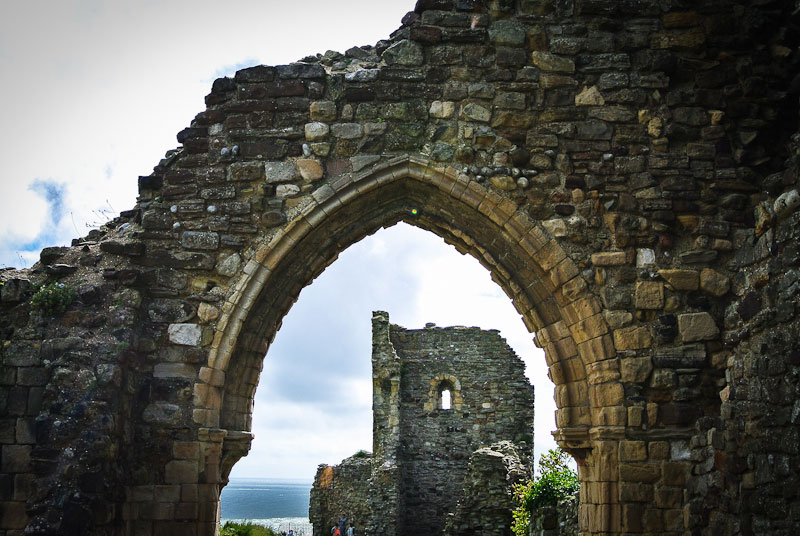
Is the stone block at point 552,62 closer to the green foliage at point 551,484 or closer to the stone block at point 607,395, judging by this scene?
the stone block at point 607,395

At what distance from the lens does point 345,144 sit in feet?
22.2

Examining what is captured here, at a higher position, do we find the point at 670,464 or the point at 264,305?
the point at 264,305

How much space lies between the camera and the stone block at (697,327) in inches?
240

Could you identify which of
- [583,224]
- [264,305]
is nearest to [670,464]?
[583,224]

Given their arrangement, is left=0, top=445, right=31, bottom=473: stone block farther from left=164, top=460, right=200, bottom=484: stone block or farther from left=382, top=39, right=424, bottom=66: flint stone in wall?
left=382, top=39, right=424, bottom=66: flint stone in wall

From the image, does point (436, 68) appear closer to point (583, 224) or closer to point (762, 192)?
point (583, 224)

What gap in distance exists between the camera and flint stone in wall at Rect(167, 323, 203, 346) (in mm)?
6445

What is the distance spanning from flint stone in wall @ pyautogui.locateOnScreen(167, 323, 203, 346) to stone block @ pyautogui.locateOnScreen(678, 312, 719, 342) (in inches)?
163

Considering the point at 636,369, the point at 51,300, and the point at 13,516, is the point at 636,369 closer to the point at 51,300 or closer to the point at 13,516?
the point at 51,300

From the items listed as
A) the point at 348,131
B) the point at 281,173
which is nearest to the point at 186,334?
the point at 281,173

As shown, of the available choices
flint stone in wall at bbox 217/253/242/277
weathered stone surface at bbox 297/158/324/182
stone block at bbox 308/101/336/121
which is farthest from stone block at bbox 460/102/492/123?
flint stone in wall at bbox 217/253/242/277

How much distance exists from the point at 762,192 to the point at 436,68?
3082 millimetres

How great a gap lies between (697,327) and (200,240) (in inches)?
173

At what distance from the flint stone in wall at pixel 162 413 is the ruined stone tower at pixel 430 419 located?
1152cm
